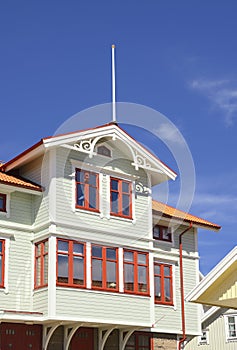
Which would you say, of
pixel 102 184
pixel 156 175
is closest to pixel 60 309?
pixel 102 184

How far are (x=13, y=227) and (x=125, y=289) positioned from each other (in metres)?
4.88

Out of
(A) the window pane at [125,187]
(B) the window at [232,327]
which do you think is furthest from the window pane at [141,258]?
(B) the window at [232,327]

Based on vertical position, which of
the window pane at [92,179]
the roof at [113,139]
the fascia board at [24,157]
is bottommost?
the window pane at [92,179]

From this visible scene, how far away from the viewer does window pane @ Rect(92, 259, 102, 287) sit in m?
24.3

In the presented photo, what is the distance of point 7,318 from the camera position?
22.2 meters

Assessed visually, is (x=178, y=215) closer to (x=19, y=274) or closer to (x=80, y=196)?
(x=80, y=196)

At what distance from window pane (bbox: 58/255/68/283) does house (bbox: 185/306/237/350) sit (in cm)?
1521

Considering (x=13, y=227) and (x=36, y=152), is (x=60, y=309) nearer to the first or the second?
(x=13, y=227)

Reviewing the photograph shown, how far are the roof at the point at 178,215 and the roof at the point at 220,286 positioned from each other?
1572cm

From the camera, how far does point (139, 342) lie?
2636 centimetres

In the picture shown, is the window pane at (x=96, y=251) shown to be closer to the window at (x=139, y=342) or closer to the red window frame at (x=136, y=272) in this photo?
the red window frame at (x=136, y=272)

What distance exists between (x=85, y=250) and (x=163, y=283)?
5029 millimetres

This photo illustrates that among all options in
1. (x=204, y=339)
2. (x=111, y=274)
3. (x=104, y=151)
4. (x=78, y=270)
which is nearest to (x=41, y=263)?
(x=78, y=270)

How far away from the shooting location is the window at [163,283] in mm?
27438
